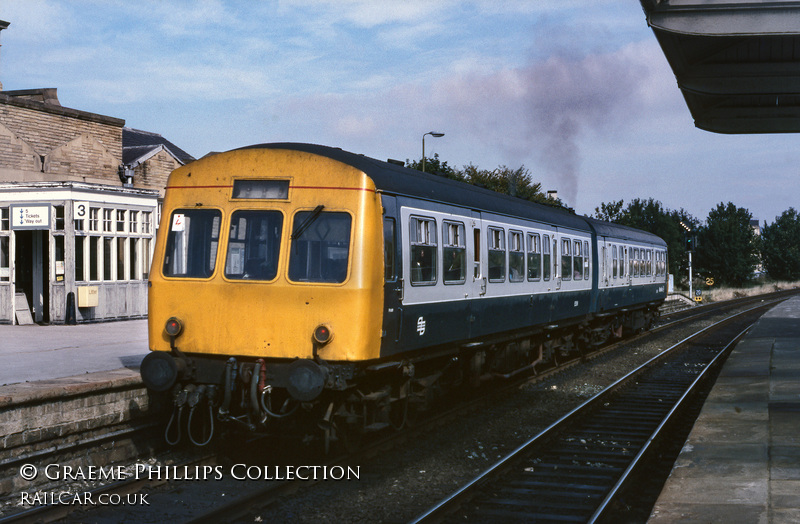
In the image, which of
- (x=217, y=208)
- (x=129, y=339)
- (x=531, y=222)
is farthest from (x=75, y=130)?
(x=217, y=208)

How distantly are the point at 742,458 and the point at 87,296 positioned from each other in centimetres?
1465

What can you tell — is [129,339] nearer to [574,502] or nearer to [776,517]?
[574,502]

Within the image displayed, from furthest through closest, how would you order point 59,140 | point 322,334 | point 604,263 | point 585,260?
point 59,140 → point 604,263 → point 585,260 → point 322,334

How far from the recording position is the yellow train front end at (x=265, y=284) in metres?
8.38

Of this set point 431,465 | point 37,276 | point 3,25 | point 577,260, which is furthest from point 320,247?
point 3,25

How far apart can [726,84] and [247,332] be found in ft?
25.1

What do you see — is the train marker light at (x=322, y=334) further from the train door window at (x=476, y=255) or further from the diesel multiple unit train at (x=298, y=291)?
the train door window at (x=476, y=255)

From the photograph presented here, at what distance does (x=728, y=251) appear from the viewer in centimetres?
7538

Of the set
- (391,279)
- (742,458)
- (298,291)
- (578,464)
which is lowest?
(578,464)

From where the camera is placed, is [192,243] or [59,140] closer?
[192,243]

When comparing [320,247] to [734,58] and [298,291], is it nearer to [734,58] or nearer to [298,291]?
[298,291]

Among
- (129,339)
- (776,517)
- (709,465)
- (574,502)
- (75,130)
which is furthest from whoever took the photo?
(75,130)

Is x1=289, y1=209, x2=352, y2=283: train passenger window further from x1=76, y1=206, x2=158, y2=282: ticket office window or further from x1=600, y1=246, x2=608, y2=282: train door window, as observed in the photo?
x1=600, y1=246, x2=608, y2=282: train door window

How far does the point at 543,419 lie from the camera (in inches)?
474
